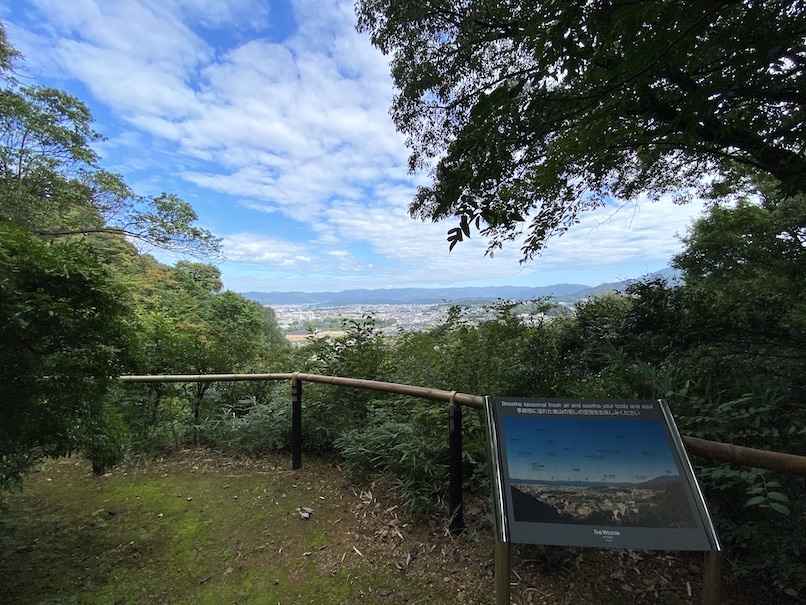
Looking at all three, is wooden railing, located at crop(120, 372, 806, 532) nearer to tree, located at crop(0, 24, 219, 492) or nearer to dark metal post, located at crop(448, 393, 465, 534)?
dark metal post, located at crop(448, 393, 465, 534)

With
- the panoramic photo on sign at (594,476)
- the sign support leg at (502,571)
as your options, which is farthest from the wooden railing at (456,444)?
the sign support leg at (502,571)

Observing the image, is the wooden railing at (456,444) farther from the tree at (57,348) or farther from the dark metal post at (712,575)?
the tree at (57,348)

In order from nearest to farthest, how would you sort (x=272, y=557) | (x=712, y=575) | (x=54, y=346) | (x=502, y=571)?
(x=712, y=575) → (x=502, y=571) → (x=54, y=346) → (x=272, y=557)

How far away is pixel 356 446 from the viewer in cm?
307

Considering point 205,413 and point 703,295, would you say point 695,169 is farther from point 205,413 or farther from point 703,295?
point 205,413

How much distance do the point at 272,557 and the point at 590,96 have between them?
2.81 meters

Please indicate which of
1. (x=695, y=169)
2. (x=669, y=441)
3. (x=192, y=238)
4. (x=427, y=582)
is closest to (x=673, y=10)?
(x=669, y=441)

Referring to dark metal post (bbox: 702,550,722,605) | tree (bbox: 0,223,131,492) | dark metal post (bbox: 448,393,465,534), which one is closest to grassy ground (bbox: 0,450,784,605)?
dark metal post (bbox: 448,393,465,534)

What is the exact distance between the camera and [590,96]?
4.74 ft

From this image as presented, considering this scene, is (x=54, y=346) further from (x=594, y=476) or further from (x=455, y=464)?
(x=594, y=476)

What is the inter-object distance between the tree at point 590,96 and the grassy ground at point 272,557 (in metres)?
1.78

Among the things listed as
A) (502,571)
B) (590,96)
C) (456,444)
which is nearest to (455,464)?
(456,444)

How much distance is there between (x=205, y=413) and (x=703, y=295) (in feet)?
17.1

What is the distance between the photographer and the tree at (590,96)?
1.35m
